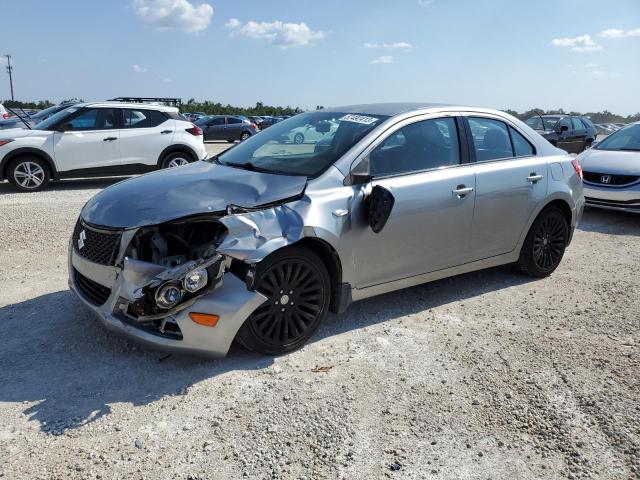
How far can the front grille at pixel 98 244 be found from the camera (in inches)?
137

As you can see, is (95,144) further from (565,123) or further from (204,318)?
(565,123)

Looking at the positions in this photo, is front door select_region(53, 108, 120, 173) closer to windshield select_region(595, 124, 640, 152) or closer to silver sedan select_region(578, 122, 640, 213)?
silver sedan select_region(578, 122, 640, 213)

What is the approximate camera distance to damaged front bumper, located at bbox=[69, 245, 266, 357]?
3.32 meters

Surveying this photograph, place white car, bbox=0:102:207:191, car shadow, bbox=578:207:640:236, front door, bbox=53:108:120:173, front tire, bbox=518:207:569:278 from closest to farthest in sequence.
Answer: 1. front tire, bbox=518:207:569:278
2. car shadow, bbox=578:207:640:236
3. white car, bbox=0:102:207:191
4. front door, bbox=53:108:120:173

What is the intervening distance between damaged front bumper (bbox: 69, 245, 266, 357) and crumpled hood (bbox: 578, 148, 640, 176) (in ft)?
23.3

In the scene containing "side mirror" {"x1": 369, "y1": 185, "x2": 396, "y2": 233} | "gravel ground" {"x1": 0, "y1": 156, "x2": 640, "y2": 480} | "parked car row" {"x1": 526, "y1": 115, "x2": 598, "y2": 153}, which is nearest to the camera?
"gravel ground" {"x1": 0, "y1": 156, "x2": 640, "y2": 480}

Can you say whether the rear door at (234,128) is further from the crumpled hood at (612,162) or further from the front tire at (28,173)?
the crumpled hood at (612,162)

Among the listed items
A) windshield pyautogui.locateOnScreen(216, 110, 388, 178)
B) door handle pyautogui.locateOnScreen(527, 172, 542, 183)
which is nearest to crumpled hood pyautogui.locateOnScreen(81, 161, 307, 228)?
windshield pyautogui.locateOnScreen(216, 110, 388, 178)

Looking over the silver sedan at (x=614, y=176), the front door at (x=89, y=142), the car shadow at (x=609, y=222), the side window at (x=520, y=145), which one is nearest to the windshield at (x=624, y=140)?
the silver sedan at (x=614, y=176)

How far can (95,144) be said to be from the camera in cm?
1020

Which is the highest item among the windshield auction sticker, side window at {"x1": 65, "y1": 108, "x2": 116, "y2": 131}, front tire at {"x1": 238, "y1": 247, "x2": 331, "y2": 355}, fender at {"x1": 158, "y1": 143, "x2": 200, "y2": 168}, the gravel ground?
side window at {"x1": 65, "y1": 108, "x2": 116, "y2": 131}

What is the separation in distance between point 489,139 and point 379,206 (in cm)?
168

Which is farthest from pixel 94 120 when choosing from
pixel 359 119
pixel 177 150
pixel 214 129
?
pixel 214 129

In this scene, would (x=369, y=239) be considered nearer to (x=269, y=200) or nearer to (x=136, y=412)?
(x=269, y=200)
